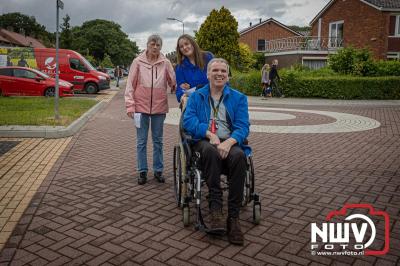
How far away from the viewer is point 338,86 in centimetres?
1931

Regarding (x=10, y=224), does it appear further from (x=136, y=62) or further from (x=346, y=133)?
(x=346, y=133)

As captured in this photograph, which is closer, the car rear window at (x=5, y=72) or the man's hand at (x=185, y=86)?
the man's hand at (x=185, y=86)

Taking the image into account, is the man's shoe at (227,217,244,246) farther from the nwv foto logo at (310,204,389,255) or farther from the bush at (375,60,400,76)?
the bush at (375,60,400,76)

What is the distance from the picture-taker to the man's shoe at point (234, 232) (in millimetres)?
3535

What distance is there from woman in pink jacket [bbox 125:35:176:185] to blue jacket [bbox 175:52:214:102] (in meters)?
0.34

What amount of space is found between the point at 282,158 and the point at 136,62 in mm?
3164

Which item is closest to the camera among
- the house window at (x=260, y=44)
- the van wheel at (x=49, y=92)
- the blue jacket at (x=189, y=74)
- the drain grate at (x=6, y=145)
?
the blue jacket at (x=189, y=74)

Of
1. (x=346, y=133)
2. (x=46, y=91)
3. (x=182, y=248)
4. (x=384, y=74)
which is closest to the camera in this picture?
(x=182, y=248)

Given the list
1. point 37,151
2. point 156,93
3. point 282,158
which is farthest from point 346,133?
point 37,151

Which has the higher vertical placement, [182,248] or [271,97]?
[271,97]

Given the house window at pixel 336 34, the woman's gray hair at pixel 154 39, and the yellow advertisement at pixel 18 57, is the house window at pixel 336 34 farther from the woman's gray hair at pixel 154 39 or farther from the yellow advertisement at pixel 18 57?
the woman's gray hair at pixel 154 39

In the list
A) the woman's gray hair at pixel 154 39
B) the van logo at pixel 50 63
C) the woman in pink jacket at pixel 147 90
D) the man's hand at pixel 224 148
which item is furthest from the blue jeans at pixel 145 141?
the van logo at pixel 50 63

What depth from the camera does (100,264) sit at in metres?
3.18

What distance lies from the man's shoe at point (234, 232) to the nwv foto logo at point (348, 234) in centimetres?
64
